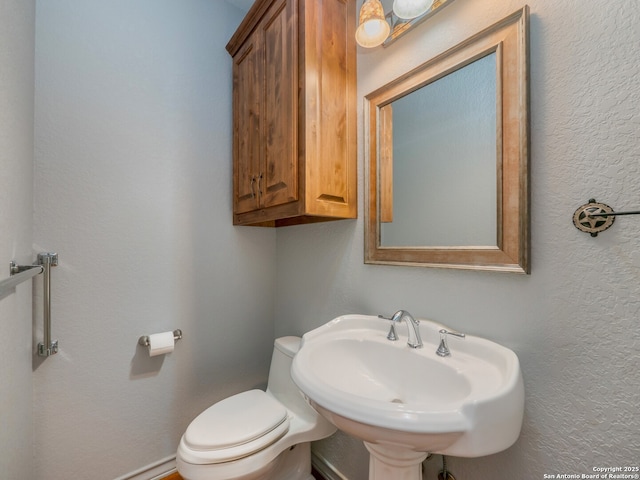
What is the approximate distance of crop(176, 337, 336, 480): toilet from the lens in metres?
0.94

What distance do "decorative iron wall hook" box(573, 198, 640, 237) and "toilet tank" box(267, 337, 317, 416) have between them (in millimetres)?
1154

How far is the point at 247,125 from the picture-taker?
1.39 metres

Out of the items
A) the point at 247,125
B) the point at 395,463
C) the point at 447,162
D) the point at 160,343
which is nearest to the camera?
the point at 395,463

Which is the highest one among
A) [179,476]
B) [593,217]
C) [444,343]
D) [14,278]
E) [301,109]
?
[301,109]

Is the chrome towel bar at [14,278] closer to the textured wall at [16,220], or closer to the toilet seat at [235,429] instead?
the textured wall at [16,220]

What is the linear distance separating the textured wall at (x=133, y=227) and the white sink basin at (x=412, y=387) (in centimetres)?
85

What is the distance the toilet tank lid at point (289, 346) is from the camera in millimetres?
1309

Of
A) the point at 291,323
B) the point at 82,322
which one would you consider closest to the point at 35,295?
the point at 82,322

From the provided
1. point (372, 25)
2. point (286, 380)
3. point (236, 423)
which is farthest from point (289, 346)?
point (372, 25)

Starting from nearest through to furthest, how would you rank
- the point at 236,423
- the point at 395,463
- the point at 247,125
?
the point at 395,463 < the point at 236,423 < the point at 247,125

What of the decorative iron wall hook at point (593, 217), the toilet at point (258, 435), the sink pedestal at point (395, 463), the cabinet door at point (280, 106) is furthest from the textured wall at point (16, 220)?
the decorative iron wall hook at point (593, 217)

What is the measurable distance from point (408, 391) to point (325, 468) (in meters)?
0.84

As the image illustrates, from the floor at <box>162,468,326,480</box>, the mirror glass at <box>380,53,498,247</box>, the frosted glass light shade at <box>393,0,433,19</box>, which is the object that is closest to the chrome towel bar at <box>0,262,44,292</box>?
the mirror glass at <box>380,53,498,247</box>

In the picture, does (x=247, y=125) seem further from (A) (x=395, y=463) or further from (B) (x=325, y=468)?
(B) (x=325, y=468)
